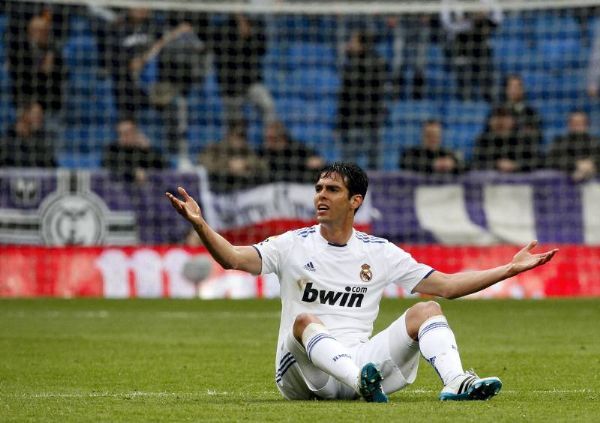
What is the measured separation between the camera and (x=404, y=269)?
8.55 metres

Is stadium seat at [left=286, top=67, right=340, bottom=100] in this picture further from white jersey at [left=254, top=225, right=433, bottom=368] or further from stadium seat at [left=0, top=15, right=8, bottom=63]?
white jersey at [left=254, top=225, right=433, bottom=368]

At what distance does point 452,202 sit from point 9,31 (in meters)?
7.79

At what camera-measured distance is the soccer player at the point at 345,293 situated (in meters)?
7.90

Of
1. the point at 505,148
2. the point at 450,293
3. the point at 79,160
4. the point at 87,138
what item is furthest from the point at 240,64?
the point at 450,293

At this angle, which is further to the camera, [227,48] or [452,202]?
[227,48]

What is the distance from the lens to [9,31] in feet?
72.9

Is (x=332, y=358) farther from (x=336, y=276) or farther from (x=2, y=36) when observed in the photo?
(x=2, y=36)

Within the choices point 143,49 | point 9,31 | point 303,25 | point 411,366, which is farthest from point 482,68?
point 411,366

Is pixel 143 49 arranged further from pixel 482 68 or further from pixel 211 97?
pixel 482 68

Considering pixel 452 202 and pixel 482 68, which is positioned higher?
pixel 482 68

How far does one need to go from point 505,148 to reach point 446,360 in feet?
46.2

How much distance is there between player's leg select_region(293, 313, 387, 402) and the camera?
25.1ft

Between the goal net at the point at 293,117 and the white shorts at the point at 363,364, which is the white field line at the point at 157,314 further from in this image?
the white shorts at the point at 363,364

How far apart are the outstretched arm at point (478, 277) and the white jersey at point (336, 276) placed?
102 mm
